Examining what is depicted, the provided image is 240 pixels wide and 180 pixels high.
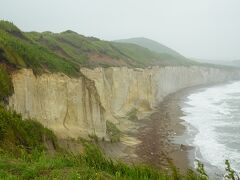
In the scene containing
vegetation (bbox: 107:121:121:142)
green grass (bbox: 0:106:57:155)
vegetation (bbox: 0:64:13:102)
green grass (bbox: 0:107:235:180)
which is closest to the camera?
green grass (bbox: 0:107:235:180)

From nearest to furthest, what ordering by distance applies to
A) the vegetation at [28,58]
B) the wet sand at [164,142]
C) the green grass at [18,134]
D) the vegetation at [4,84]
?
1. the green grass at [18,134]
2. the vegetation at [4,84]
3. the vegetation at [28,58]
4. the wet sand at [164,142]

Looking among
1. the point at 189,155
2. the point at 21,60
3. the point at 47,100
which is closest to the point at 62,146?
the point at 47,100

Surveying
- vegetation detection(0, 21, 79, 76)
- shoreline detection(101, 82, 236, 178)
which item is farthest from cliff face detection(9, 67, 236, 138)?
shoreline detection(101, 82, 236, 178)

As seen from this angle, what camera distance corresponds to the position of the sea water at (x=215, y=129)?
1002 inches

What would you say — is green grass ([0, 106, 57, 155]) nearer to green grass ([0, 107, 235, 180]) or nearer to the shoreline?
green grass ([0, 107, 235, 180])

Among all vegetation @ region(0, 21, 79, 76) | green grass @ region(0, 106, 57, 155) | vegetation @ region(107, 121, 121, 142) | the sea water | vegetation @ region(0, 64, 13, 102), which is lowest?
the sea water

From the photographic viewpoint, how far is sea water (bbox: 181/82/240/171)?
83.5 feet

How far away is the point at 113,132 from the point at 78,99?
A: 5770mm

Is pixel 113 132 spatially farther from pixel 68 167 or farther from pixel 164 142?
pixel 68 167

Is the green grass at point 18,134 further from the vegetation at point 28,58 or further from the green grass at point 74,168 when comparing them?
the vegetation at point 28,58

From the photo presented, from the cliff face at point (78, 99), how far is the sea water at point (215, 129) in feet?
21.5

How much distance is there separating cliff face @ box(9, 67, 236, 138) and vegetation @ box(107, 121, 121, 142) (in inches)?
49.5

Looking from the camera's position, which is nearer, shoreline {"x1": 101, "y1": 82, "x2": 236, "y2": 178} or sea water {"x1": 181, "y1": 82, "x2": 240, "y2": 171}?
shoreline {"x1": 101, "y1": 82, "x2": 236, "y2": 178}

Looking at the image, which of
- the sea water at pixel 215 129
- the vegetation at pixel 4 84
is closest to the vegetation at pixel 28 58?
the vegetation at pixel 4 84
